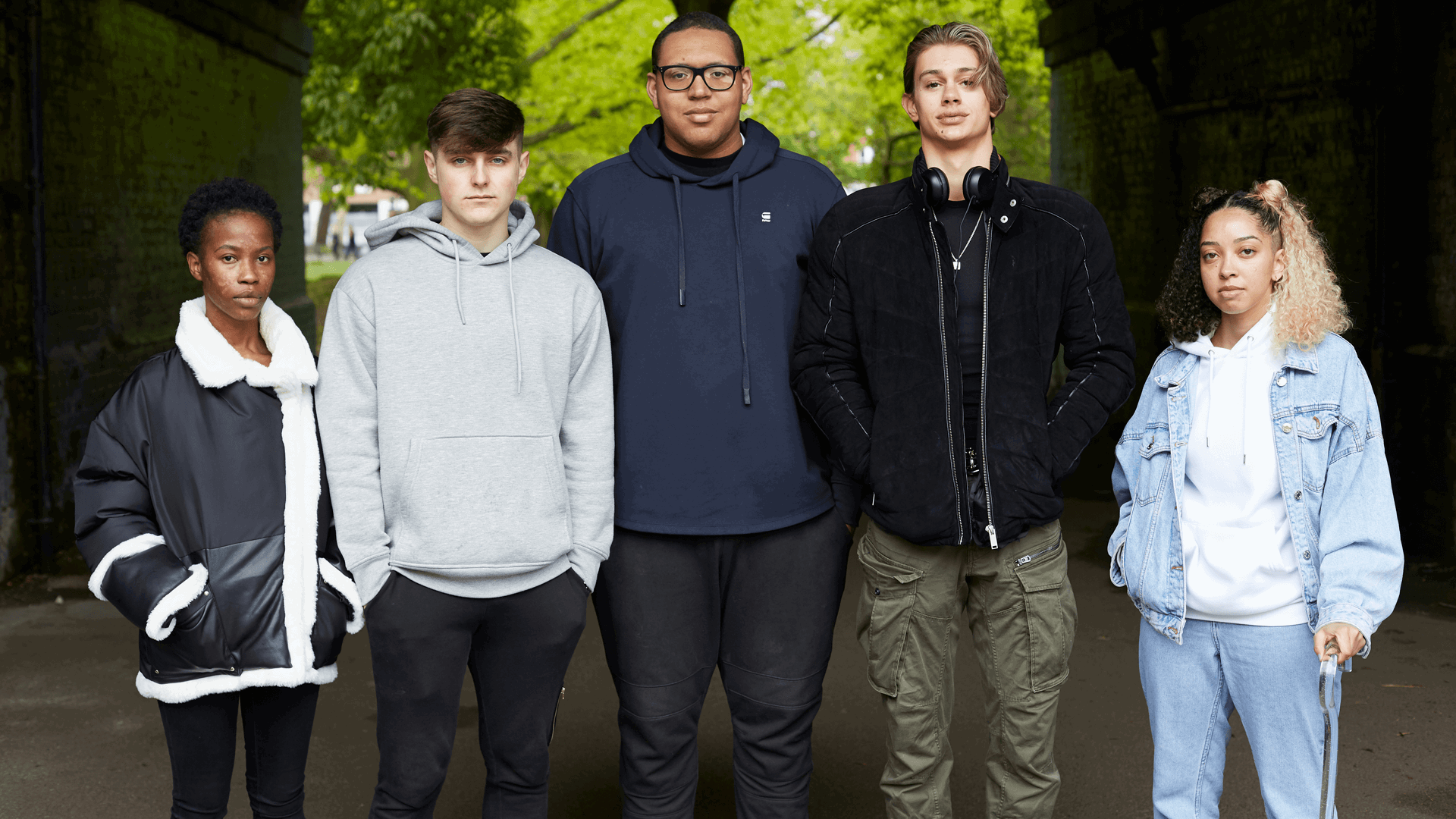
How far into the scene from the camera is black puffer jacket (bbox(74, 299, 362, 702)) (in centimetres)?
268

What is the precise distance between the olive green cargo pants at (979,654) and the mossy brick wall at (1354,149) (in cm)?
492

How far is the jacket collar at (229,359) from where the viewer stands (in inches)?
107

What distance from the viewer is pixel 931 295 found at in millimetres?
2992

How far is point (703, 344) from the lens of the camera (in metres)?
3.09

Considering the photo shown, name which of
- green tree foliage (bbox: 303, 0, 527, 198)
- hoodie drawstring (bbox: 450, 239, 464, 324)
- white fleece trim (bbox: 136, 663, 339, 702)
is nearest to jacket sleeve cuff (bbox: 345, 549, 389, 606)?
white fleece trim (bbox: 136, 663, 339, 702)

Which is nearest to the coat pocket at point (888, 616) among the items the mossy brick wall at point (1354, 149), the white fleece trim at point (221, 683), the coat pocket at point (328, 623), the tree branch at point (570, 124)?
the coat pocket at point (328, 623)

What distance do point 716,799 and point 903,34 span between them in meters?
19.2

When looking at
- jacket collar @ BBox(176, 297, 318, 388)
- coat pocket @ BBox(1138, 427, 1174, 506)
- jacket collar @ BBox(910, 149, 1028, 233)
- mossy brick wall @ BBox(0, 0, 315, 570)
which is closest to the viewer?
jacket collar @ BBox(176, 297, 318, 388)

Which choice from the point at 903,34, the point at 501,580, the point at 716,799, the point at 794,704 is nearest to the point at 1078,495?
the point at 716,799

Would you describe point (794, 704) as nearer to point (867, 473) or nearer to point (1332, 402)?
point (867, 473)

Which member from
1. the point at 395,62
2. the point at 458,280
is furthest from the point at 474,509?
the point at 395,62

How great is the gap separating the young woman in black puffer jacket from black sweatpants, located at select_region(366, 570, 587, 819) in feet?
0.49

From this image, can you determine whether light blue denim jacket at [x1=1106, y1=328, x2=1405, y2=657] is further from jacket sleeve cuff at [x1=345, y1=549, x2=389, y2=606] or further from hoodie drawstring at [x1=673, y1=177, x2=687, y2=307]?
jacket sleeve cuff at [x1=345, y1=549, x2=389, y2=606]

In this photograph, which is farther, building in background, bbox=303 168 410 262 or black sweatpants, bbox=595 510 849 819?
building in background, bbox=303 168 410 262
